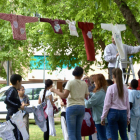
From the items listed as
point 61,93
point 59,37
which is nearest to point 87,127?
point 61,93

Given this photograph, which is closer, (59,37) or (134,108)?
(134,108)

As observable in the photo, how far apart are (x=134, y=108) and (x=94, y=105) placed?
1173 millimetres

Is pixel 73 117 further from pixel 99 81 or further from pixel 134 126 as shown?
pixel 134 126

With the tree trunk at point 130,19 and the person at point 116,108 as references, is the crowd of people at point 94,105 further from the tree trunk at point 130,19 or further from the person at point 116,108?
the tree trunk at point 130,19

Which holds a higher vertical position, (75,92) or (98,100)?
(75,92)

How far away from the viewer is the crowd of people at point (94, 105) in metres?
5.93

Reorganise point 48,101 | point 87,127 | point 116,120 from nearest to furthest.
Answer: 1. point 116,120
2. point 87,127
3. point 48,101

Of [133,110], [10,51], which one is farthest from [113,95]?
[10,51]

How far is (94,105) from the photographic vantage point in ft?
22.2

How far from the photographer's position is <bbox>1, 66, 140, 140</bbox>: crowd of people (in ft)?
19.5

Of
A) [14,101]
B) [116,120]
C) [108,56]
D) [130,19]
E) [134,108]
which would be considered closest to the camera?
[116,120]

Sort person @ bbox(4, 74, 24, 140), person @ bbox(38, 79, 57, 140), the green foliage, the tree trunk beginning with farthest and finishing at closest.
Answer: the green foliage < the tree trunk < person @ bbox(38, 79, 57, 140) < person @ bbox(4, 74, 24, 140)

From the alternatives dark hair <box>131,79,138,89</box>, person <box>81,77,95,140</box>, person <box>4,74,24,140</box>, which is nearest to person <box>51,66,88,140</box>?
person <box>81,77,95,140</box>

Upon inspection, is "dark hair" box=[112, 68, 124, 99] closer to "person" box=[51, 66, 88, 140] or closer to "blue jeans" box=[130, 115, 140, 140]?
"person" box=[51, 66, 88, 140]
